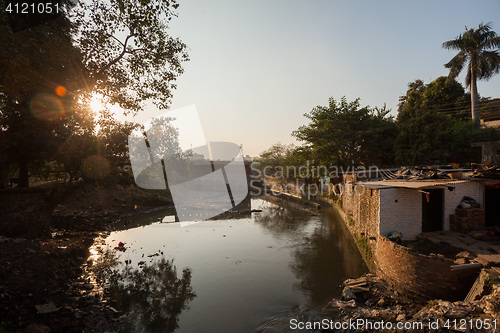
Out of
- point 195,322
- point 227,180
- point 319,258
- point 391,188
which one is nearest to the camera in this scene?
point 195,322

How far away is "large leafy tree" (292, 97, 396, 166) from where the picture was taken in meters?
21.5

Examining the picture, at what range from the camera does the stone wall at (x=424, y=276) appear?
20.7ft

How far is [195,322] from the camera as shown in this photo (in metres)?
7.54

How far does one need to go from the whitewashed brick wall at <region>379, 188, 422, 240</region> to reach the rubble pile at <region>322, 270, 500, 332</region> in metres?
2.13

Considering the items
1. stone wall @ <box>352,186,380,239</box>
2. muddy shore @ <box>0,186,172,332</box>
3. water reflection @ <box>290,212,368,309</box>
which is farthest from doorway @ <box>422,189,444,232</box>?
muddy shore @ <box>0,186,172,332</box>

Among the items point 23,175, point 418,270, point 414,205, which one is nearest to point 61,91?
point 23,175

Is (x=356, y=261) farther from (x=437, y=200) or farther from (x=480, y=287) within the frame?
(x=480, y=287)

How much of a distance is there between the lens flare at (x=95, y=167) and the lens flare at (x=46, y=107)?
263 cm

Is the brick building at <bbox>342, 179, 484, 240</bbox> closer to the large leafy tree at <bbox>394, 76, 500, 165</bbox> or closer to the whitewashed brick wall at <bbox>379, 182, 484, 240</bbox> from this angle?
the whitewashed brick wall at <bbox>379, 182, 484, 240</bbox>

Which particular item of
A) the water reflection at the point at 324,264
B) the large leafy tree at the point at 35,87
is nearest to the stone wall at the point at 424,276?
the water reflection at the point at 324,264

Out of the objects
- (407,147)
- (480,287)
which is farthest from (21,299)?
(407,147)

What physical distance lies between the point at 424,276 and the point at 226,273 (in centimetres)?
726

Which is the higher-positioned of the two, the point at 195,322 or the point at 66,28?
the point at 66,28

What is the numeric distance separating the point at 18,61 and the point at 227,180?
46.6m
